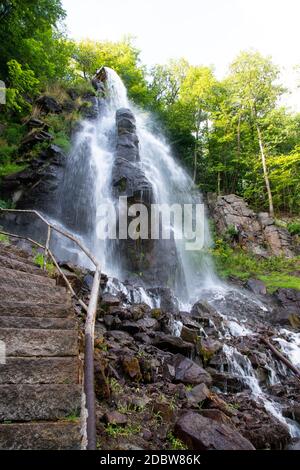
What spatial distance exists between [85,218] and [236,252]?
941 centimetres

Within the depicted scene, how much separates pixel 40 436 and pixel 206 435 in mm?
1791

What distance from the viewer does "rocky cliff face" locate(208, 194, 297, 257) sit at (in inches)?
681

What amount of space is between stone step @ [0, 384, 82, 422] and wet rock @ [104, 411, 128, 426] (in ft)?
2.50

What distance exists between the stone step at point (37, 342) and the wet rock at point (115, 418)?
2.36 feet

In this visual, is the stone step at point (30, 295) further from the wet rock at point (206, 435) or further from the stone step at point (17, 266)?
the wet rock at point (206, 435)

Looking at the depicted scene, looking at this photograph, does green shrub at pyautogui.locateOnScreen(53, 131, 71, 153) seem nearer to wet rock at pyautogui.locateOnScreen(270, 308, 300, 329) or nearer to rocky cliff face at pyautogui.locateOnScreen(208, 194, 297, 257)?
rocky cliff face at pyautogui.locateOnScreen(208, 194, 297, 257)

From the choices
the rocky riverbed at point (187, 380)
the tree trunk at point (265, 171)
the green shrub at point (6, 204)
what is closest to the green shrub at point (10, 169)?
the green shrub at point (6, 204)

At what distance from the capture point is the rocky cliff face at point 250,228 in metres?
17.3

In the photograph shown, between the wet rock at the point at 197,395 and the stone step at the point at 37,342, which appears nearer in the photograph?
the stone step at the point at 37,342

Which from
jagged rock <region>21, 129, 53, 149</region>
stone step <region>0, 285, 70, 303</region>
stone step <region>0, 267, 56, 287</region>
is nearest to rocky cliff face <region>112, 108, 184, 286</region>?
jagged rock <region>21, 129, 53, 149</region>

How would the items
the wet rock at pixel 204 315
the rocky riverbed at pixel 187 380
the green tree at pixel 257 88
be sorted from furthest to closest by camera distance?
the green tree at pixel 257 88
the wet rock at pixel 204 315
the rocky riverbed at pixel 187 380

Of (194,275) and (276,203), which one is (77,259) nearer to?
(194,275)
